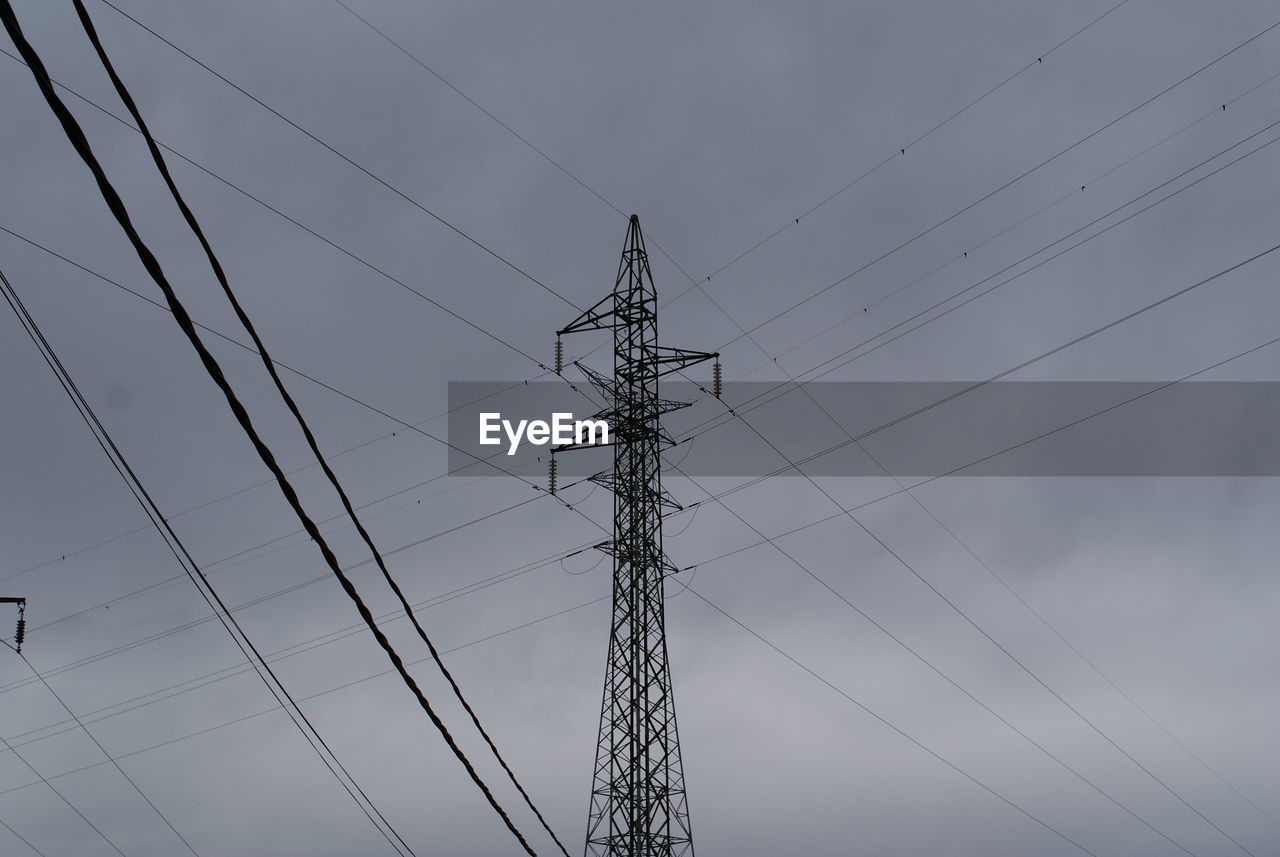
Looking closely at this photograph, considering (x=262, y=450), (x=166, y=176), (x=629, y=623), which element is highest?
(x=629, y=623)

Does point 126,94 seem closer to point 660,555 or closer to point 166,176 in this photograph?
point 166,176

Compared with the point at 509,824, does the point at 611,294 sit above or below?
above

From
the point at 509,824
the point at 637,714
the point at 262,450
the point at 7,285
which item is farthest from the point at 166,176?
the point at 637,714

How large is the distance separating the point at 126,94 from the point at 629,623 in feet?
71.0

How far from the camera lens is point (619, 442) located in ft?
93.2

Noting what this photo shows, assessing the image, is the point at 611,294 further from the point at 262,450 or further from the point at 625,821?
the point at 262,450

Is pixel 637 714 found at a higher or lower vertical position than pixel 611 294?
lower

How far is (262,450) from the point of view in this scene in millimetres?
7465

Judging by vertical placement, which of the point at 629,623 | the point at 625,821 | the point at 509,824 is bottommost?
the point at 509,824

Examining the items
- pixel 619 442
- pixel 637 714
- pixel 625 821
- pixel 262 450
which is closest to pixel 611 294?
Answer: pixel 619 442

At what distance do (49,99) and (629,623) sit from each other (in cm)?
2210

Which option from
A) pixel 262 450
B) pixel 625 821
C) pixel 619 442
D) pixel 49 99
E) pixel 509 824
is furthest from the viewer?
pixel 619 442

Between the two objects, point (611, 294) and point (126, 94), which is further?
point (611, 294)

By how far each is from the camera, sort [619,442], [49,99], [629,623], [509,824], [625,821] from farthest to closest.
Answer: [619,442], [629,623], [625,821], [509,824], [49,99]
